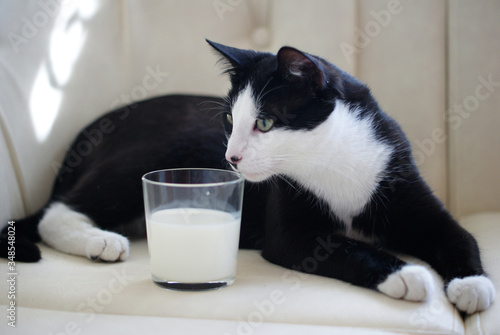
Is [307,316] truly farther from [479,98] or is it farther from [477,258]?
[479,98]

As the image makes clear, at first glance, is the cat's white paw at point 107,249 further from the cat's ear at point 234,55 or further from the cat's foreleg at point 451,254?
the cat's foreleg at point 451,254

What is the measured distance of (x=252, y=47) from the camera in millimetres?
1766

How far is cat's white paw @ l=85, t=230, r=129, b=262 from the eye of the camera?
1.22 meters

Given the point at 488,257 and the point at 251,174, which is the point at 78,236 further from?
the point at 488,257

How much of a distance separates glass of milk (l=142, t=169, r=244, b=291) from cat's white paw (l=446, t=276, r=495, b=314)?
0.44m

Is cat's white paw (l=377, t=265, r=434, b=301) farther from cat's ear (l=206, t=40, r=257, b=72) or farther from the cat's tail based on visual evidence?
the cat's tail

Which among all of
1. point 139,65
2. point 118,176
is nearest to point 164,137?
point 118,176

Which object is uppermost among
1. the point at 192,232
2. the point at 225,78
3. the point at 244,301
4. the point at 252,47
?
the point at 252,47

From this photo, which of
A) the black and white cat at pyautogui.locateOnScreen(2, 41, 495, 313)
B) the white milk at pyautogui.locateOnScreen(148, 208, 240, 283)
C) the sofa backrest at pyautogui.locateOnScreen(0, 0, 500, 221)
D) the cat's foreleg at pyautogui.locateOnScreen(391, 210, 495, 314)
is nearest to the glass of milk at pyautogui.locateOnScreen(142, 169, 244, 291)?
the white milk at pyautogui.locateOnScreen(148, 208, 240, 283)

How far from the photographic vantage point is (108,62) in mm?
1687

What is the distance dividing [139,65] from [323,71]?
0.84 metres

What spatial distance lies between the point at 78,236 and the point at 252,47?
0.86 m

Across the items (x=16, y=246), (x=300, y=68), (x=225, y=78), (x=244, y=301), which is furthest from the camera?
(x=225, y=78)

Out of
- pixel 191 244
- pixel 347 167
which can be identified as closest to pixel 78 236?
pixel 191 244
